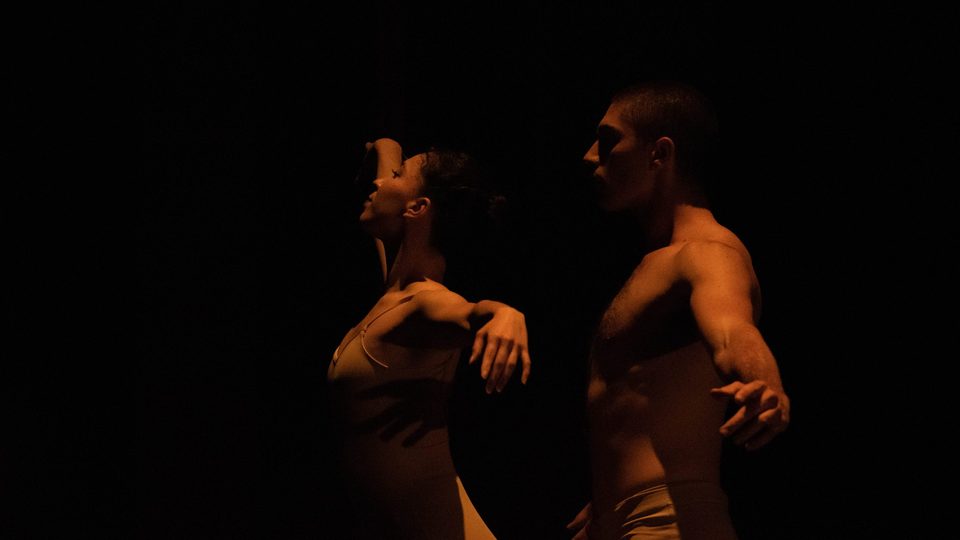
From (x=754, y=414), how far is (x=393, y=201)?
1.36m

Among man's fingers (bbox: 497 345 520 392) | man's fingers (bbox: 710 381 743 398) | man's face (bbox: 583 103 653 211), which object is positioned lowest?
man's fingers (bbox: 497 345 520 392)

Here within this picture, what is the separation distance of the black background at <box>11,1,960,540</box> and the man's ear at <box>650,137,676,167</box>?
66cm

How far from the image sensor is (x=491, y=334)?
217 centimetres

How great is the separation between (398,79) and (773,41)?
1.03 metres

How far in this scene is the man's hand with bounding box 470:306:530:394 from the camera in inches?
83.4

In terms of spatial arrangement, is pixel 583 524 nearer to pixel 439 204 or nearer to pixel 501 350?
pixel 501 350

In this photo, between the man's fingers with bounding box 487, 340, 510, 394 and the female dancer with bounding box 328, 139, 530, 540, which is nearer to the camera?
the man's fingers with bounding box 487, 340, 510, 394

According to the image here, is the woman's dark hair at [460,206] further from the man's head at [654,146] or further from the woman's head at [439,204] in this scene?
the man's head at [654,146]

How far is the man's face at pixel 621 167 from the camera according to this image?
2.43 meters

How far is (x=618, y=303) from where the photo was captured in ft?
7.65

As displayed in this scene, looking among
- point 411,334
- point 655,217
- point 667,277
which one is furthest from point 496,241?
point 667,277

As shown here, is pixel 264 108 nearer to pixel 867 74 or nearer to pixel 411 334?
pixel 411 334

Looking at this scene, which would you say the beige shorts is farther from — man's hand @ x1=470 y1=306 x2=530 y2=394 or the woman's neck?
the woman's neck

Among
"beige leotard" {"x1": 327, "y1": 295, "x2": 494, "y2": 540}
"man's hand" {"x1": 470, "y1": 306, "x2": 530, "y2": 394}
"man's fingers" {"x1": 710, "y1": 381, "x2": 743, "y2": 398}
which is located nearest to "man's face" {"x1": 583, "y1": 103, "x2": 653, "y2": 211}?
"man's hand" {"x1": 470, "y1": 306, "x2": 530, "y2": 394}
